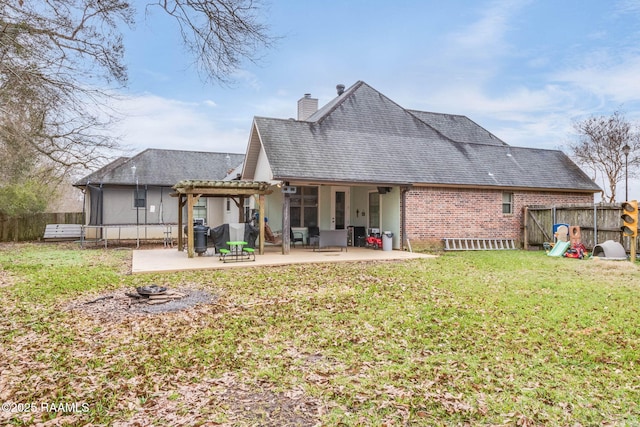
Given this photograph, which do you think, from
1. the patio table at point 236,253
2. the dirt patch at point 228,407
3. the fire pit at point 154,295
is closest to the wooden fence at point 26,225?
the patio table at point 236,253

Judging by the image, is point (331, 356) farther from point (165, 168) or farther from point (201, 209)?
point (165, 168)

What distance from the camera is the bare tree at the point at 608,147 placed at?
26453 mm

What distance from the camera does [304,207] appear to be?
1573 centimetres

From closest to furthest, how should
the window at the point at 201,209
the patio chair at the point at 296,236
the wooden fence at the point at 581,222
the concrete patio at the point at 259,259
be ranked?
the concrete patio at the point at 259,259, the wooden fence at the point at 581,222, the patio chair at the point at 296,236, the window at the point at 201,209

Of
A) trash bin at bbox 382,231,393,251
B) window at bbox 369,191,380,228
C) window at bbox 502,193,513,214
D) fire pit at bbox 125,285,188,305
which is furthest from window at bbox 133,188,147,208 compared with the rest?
window at bbox 502,193,513,214

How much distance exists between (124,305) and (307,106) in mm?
15718

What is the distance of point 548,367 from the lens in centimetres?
401

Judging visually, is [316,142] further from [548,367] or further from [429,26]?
[548,367]

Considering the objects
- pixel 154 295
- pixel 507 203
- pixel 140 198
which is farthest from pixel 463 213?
pixel 140 198

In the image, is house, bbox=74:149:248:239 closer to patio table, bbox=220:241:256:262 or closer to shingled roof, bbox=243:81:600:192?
shingled roof, bbox=243:81:600:192

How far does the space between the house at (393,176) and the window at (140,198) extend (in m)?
6.93

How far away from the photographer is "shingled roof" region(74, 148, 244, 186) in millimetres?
20266

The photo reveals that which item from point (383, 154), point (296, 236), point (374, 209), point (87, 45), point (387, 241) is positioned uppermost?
point (87, 45)

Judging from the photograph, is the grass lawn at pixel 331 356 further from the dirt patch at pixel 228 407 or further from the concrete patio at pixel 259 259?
the concrete patio at pixel 259 259
